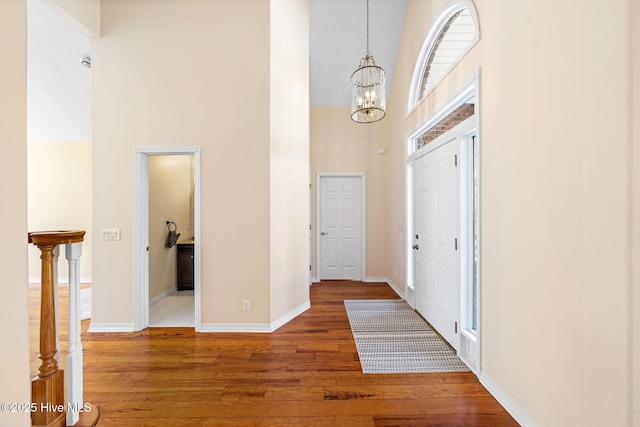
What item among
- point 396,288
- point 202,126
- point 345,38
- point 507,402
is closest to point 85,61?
point 202,126

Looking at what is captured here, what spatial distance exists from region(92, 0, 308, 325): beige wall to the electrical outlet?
7 cm

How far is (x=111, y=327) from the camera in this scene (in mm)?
3217

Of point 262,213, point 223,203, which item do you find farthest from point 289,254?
point 223,203

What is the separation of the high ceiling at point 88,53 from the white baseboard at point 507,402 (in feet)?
14.8

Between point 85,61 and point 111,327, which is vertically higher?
point 85,61

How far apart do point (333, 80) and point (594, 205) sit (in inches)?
181

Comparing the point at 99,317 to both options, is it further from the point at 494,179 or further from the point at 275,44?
the point at 494,179

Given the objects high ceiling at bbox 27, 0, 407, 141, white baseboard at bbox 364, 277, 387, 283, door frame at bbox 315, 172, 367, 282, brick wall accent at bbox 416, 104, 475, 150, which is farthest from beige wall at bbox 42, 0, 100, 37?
white baseboard at bbox 364, 277, 387, 283

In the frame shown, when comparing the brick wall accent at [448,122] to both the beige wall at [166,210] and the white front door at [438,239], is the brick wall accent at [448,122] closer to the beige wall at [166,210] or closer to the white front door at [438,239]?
the white front door at [438,239]

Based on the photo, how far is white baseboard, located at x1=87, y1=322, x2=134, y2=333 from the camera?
3.21m

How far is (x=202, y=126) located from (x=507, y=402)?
3.60 metres

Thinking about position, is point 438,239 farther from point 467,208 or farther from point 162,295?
point 162,295

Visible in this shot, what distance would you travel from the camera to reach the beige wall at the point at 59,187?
5.33 m

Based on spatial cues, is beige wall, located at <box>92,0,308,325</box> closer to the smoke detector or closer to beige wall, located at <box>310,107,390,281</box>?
the smoke detector
